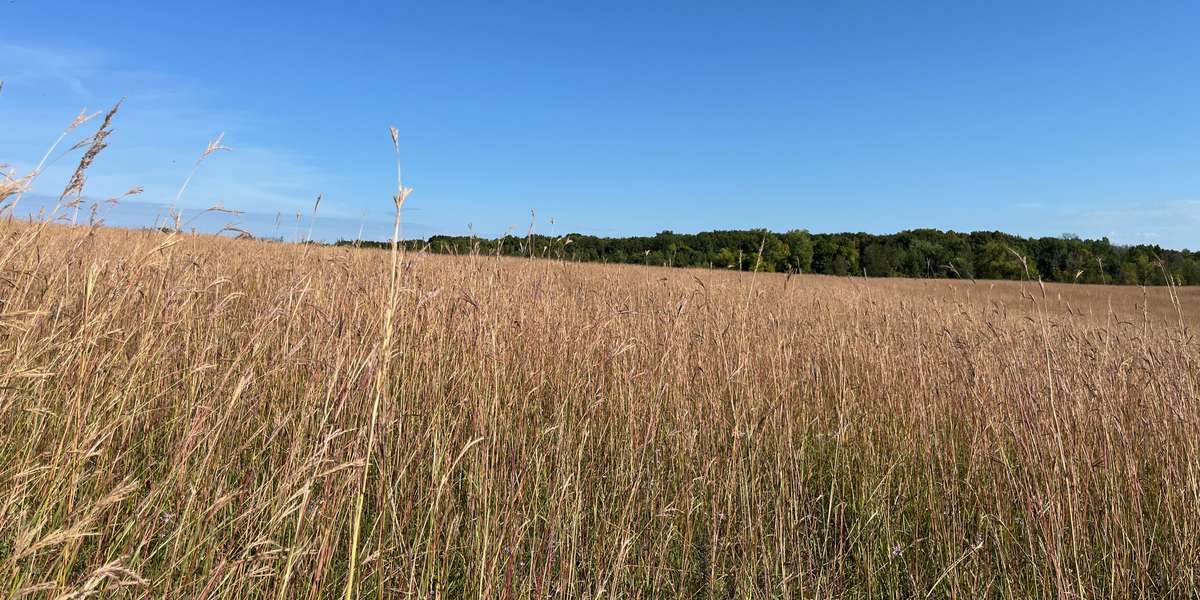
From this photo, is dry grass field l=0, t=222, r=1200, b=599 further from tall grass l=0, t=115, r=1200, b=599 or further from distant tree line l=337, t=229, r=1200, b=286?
distant tree line l=337, t=229, r=1200, b=286

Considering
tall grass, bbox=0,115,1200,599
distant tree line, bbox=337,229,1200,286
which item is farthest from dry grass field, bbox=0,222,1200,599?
distant tree line, bbox=337,229,1200,286

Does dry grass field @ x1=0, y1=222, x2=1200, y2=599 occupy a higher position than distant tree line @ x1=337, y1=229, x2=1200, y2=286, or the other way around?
distant tree line @ x1=337, y1=229, x2=1200, y2=286

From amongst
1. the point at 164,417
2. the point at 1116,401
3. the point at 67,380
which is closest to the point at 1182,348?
the point at 1116,401

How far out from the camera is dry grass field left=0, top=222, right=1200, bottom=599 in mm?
1607

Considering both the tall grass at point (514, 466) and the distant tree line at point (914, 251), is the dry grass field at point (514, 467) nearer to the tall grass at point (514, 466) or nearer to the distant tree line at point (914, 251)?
the tall grass at point (514, 466)

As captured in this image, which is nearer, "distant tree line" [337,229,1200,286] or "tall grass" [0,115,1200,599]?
"tall grass" [0,115,1200,599]

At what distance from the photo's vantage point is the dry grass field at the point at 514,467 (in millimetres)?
1607

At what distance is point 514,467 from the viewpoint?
2068mm

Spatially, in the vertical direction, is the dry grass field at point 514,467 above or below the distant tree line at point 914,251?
below

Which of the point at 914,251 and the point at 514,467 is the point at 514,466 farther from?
the point at 914,251

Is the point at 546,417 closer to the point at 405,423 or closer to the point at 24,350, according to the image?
the point at 405,423

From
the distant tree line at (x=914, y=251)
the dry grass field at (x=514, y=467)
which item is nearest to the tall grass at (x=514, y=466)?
the dry grass field at (x=514, y=467)

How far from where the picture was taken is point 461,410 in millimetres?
2561

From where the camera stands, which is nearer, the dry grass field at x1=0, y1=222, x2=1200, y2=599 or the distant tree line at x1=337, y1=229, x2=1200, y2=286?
the dry grass field at x1=0, y1=222, x2=1200, y2=599
